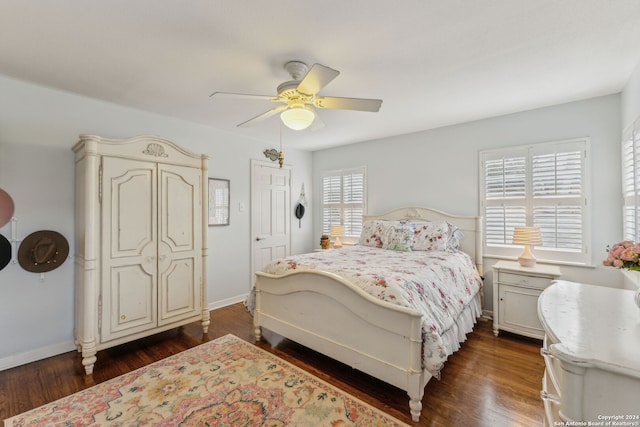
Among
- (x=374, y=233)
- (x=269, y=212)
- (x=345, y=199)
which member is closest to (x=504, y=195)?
(x=374, y=233)

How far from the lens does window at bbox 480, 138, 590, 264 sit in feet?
10.00

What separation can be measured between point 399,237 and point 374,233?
1.38ft

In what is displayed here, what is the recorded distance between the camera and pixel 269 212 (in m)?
4.79

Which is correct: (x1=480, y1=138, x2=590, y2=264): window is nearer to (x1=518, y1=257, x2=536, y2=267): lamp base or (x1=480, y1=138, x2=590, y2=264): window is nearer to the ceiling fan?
(x1=518, y1=257, x2=536, y2=267): lamp base

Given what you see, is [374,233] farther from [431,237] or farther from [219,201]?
[219,201]

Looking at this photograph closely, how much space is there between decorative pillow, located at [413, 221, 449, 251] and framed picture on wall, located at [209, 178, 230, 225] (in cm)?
269

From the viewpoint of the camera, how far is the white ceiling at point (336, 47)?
167cm

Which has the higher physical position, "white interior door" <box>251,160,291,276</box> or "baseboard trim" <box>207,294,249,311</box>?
"white interior door" <box>251,160,291,276</box>

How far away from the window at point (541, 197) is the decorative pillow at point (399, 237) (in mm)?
959

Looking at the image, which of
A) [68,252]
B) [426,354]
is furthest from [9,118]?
[426,354]

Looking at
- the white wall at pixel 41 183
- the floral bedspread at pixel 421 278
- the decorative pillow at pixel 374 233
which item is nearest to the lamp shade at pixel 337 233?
the decorative pillow at pixel 374 233

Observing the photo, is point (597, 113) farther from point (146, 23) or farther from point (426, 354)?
point (146, 23)

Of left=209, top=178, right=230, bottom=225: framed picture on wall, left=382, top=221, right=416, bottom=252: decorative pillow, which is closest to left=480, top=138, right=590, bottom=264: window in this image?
left=382, top=221, right=416, bottom=252: decorative pillow

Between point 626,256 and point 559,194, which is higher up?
point 559,194
